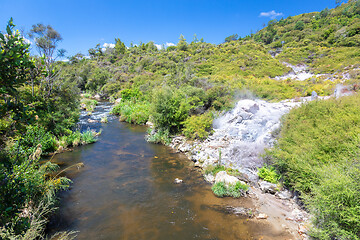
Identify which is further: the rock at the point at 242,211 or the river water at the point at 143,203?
the rock at the point at 242,211

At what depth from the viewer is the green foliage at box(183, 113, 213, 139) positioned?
15656mm

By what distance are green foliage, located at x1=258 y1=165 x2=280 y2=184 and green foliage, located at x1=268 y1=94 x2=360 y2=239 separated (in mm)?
394

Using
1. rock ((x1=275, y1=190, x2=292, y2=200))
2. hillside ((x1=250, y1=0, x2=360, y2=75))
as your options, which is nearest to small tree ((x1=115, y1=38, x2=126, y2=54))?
hillside ((x1=250, y1=0, x2=360, y2=75))

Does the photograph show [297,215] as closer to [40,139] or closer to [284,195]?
[284,195]

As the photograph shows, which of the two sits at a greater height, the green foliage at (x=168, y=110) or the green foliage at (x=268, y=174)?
the green foliage at (x=168, y=110)

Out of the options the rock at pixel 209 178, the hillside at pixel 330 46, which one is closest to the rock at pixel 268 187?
the rock at pixel 209 178

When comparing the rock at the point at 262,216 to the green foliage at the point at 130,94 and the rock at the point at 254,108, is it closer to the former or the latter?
the rock at the point at 254,108

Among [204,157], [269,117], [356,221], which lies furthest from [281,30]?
[356,221]

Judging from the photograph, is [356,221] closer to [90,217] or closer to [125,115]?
[90,217]

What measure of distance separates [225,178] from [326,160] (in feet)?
15.5

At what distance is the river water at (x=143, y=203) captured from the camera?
23.2ft

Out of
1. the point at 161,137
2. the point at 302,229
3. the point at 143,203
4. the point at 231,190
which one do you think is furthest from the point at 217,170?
the point at 161,137

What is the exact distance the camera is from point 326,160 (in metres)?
7.29

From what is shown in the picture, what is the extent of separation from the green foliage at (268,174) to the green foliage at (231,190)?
4.14ft
